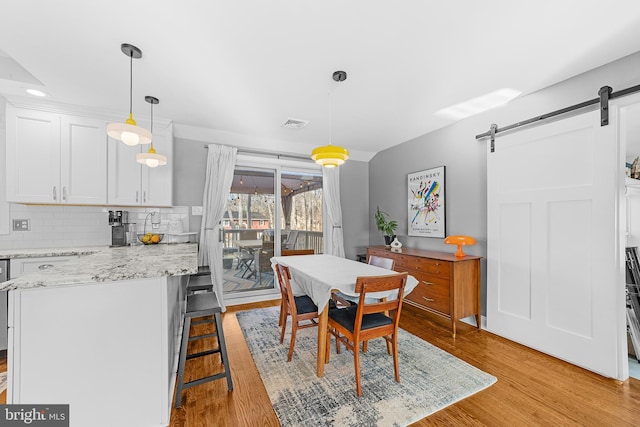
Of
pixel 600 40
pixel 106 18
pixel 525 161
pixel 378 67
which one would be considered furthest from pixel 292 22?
pixel 525 161

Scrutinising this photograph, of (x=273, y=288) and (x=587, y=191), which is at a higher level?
(x=587, y=191)

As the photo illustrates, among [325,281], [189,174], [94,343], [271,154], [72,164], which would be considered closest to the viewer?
[94,343]

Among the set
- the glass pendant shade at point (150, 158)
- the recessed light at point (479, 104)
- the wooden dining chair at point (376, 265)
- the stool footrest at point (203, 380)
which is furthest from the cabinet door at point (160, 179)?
the recessed light at point (479, 104)

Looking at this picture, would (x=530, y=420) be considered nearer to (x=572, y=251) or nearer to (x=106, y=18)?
(x=572, y=251)

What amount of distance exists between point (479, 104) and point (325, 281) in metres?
2.56

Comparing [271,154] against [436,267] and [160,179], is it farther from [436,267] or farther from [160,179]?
[436,267]

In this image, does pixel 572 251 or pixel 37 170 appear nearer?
pixel 572 251

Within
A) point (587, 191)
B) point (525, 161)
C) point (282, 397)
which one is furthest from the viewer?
point (525, 161)

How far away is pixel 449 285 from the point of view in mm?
2895

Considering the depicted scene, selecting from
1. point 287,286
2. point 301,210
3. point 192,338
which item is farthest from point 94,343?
point 301,210

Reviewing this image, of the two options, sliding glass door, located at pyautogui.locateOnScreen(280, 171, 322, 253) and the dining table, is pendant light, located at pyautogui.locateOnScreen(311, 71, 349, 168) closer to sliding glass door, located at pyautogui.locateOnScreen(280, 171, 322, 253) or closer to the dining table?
the dining table

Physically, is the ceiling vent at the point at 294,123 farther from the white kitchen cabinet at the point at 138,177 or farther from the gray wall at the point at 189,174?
the white kitchen cabinet at the point at 138,177

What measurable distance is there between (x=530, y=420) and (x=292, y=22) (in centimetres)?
298

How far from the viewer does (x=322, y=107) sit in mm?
3072
